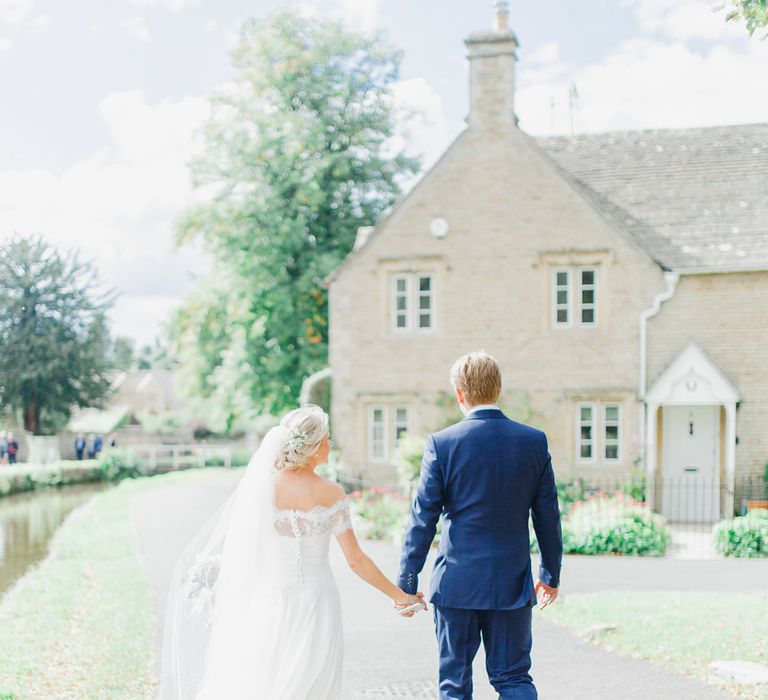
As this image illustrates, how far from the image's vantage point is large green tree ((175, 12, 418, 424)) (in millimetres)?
27500

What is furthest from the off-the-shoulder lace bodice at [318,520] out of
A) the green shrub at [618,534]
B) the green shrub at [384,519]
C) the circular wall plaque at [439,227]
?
the circular wall plaque at [439,227]

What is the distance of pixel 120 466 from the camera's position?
38156 mm

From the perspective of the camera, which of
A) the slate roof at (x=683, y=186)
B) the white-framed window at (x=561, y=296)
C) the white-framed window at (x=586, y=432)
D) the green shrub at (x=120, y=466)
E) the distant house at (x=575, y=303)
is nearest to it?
the distant house at (x=575, y=303)

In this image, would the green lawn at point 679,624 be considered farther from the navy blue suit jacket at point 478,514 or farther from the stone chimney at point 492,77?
the stone chimney at point 492,77

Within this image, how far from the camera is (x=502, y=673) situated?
16.0ft

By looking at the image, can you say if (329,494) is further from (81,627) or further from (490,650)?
(81,627)

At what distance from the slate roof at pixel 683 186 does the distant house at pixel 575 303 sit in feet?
0.15

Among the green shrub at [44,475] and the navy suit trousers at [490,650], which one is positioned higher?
the navy suit trousers at [490,650]

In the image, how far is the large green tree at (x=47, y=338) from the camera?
40750mm

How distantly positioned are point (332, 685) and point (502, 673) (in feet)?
3.18

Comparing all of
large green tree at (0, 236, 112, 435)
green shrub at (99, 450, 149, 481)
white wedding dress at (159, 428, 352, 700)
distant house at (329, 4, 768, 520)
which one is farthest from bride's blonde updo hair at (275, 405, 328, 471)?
large green tree at (0, 236, 112, 435)

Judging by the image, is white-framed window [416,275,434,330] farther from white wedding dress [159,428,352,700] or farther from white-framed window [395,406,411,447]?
white wedding dress [159,428,352,700]

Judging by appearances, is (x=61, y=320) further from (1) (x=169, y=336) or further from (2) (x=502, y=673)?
(2) (x=502, y=673)

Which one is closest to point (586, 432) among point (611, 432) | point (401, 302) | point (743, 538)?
point (611, 432)
